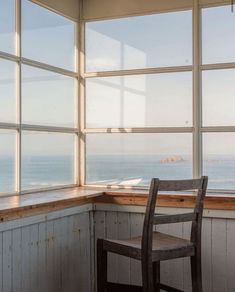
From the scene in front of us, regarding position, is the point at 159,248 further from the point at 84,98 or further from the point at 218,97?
the point at 84,98

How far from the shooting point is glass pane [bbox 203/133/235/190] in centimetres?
358

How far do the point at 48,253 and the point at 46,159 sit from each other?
81 centimetres

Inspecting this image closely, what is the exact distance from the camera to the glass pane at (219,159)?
3.58m

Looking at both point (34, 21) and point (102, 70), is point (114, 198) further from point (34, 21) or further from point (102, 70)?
point (34, 21)

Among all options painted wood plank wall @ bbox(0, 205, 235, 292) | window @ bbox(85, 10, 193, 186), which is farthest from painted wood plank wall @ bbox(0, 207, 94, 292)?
window @ bbox(85, 10, 193, 186)

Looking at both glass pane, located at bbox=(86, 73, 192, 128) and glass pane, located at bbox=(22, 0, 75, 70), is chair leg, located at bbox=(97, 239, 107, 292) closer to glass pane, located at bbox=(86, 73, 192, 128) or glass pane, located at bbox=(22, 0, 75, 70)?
glass pane, located at bbox=(86, 73, 192, 128)

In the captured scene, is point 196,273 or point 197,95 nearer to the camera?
point 196,273

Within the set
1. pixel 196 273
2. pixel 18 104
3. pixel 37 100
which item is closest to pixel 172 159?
pixel 196 273

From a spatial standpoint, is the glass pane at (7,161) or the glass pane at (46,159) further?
the glass pane at (46,159)

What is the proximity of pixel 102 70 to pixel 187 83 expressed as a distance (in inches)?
31.6

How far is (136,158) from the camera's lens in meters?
3.91

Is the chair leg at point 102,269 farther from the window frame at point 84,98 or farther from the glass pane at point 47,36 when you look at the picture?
the glass pane at point 47,36

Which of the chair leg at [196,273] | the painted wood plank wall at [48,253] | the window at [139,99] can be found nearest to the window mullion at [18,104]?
the painted wood plank wall at [48,253]

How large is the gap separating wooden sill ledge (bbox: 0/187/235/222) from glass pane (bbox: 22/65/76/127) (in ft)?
1.95
